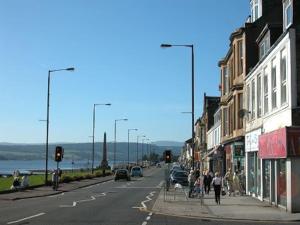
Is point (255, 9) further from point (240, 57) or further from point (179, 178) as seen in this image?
point (179, 178)

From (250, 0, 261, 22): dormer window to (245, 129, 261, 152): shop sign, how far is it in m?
10.9

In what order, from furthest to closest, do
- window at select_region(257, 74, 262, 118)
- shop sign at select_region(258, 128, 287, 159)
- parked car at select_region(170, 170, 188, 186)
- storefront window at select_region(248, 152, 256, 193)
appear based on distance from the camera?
parked car at select_region(170, 170, 188, 186) → storefront window at select_region(248, 152, 256, 193) → window at select_region(257, 74, 262, 118) → shop sign at select_region(258, 128, 287, 159)

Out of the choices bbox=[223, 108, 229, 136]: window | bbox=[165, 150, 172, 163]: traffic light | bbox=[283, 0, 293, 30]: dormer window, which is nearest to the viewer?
bbox=[283, 0, 293, 30]: dormer window

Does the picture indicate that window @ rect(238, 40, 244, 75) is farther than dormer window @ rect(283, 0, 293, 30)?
Yes

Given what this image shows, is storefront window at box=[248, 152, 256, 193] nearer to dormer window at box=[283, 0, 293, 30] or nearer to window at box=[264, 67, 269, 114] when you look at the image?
window at box=[264, 67, 269, 114]

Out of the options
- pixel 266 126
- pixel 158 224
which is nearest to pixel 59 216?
pixel 158 224

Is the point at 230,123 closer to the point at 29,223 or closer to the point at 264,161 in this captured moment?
the point at 264,161

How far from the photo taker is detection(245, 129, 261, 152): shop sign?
34.4 m

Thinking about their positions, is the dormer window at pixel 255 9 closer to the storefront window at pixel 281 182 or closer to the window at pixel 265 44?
the window at pixel 265 44

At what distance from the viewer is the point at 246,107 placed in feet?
128

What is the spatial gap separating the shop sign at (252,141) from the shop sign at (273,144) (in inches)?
105

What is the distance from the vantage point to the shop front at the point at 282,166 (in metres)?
24.3

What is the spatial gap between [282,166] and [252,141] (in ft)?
30.3

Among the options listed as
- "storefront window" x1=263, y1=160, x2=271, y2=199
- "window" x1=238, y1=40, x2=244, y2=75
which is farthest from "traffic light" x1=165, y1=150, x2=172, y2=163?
"window" x1=238, y1=40, x2=244, y2=75
